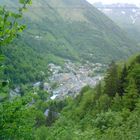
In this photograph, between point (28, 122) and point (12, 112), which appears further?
point (28, 122)

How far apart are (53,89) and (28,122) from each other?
572 feet

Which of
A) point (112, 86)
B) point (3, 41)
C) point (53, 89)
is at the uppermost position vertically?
point (3, 41)

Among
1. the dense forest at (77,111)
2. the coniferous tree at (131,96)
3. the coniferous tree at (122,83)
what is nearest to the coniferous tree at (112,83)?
the dense forest at (77,111)

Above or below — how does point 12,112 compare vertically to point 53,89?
above

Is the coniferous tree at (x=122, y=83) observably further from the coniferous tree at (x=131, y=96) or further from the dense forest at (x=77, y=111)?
the coniferous tree at (x=131, y=96)

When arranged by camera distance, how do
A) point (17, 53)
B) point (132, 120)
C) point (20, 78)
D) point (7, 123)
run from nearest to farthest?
point (7, 123)
point (132, 120)
point (20, 78)
point (17, 53)

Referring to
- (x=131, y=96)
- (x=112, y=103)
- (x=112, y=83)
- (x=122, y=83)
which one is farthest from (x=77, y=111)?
(x=131, y=96)

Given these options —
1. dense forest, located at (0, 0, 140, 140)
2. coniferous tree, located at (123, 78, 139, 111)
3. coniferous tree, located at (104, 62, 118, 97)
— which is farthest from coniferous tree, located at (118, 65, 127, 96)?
coniferous tree, located at (123, 78, 139, 111)

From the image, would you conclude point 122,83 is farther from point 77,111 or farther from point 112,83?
point 77,111

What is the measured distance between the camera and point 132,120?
31531 mm

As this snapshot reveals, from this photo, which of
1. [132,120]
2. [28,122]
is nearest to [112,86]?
[132,120]

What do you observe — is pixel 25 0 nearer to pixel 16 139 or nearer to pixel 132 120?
pixel 16 139

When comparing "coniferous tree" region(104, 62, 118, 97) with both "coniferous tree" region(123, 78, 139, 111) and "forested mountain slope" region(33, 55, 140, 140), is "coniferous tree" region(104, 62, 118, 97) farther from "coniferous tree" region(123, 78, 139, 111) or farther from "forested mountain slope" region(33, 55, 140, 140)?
"coniferous tree" region(123, 78, 139, 111)

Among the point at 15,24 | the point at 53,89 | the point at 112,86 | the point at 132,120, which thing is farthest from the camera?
the point at 53,89
